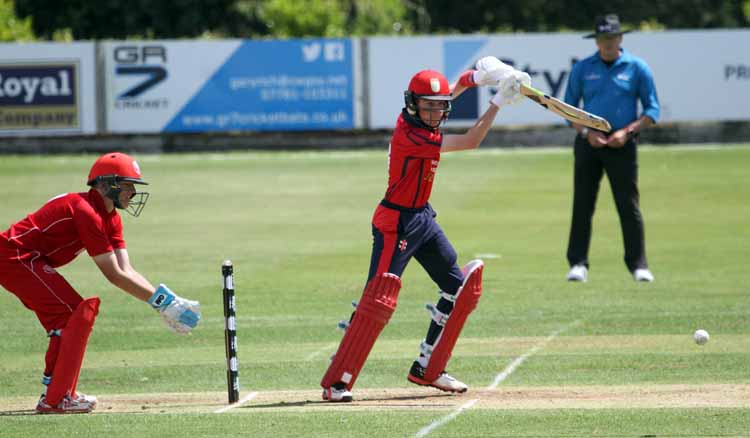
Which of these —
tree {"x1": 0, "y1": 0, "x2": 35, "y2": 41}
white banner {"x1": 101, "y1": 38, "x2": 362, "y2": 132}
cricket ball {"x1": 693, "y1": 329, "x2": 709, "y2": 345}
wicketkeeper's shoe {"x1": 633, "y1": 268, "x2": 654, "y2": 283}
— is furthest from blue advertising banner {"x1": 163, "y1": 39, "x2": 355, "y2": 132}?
cricket ball {"x1": 693, "y1": 329, "x2": 709, "y2": 345}

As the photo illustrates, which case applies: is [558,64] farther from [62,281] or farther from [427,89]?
[62,281]

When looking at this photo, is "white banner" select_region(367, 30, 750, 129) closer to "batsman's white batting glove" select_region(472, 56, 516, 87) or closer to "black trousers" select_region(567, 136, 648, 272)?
→ "black trousers" select_region(567, 136, 648, 272)

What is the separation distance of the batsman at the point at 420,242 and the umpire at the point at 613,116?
4398mm

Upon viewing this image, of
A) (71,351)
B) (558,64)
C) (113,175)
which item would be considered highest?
(113,175)

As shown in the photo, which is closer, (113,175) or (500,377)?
(113,175)

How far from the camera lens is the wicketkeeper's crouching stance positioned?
27.7 ft

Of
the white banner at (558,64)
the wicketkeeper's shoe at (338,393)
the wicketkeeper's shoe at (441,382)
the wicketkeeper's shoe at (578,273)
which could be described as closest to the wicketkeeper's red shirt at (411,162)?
the wicketkeeper's shoe at (441,382)

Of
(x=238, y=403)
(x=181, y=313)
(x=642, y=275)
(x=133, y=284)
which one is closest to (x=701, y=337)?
(x=642, y=275)

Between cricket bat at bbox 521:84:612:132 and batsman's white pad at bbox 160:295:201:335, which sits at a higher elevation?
cricket bat at bbox 521:84:612:132

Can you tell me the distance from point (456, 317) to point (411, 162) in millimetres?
1094

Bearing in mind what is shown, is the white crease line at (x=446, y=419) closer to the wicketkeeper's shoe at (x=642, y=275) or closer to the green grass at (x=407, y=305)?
the green grass at (x=407, y=305)

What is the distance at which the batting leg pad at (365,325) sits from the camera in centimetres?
849

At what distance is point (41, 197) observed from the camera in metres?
22.6

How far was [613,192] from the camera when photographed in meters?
13.5
